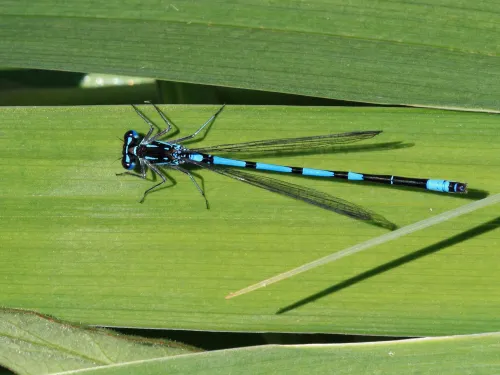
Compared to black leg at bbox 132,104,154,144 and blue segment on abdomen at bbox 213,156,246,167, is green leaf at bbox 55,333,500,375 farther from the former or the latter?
black leg at bbox 132,104,154,144

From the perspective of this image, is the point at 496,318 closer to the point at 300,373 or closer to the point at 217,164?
the point at 300,373

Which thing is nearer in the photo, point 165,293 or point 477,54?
point 477,54

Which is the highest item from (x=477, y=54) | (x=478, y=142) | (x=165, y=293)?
(x=477, y=54)

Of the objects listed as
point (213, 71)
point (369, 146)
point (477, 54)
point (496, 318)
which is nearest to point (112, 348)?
point (213, 71)

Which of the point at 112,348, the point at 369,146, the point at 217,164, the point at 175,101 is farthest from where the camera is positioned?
the point at 175,101

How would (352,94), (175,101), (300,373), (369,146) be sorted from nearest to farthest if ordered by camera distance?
(300,373)
(352,94)
(369,146)
(175,101)

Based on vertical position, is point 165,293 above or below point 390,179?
below

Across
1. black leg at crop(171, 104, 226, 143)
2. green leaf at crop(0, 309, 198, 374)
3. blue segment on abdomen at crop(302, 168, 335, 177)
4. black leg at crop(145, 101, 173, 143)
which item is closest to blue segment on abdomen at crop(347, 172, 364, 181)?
blue segment on abdomen at crop(302, 168, 335, 177)
